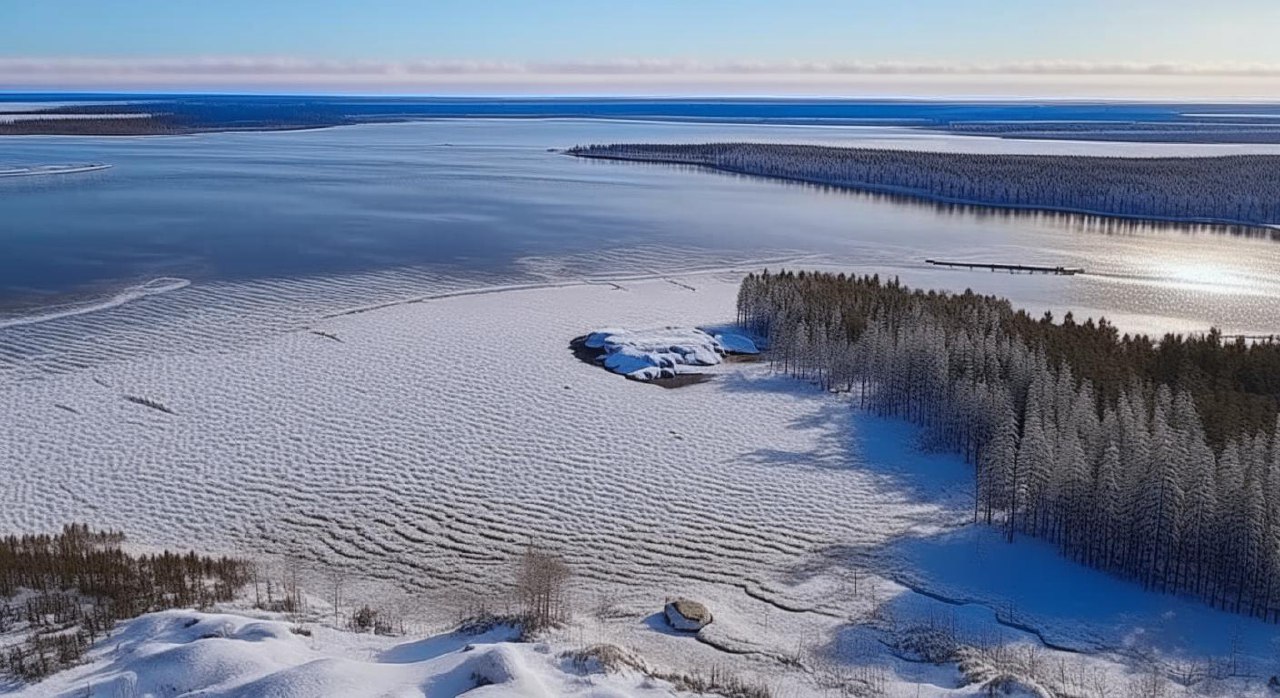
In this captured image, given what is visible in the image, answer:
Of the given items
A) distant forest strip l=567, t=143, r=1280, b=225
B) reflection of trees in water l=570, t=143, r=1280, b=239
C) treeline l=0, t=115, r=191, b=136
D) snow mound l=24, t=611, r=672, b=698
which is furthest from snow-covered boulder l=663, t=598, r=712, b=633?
treeline l=0, t=115, r=191, b=136

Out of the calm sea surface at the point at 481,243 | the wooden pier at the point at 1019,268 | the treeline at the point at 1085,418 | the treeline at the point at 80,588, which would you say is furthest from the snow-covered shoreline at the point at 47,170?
the treeline at the point at 80,588

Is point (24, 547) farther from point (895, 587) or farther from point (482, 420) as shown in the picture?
point (895, 587)

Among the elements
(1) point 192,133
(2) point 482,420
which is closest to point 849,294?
(2) point 482,420

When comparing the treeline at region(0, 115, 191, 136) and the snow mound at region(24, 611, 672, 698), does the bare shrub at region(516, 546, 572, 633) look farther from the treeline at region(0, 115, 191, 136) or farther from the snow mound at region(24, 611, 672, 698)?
the treeline at region(0, 115, 191, 136)

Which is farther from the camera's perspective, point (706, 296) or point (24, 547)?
point (706, 296)

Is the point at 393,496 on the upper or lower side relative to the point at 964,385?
lower
